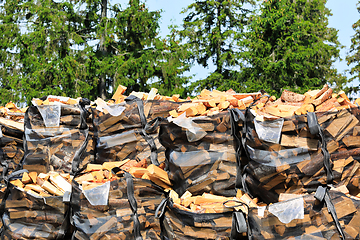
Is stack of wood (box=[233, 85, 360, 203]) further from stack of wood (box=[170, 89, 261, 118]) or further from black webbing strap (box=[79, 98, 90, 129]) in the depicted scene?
black webbing strap (box=[79, 98, 90, 129])

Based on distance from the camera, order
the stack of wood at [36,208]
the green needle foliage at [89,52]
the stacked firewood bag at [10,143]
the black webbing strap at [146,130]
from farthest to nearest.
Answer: the green needle foliage at [89,52] → the stacked firewood bag at [10,143] → the black webbing strap at [146,130] → the stack of wood at [36,208]

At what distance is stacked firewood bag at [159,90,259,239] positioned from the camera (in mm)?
2984

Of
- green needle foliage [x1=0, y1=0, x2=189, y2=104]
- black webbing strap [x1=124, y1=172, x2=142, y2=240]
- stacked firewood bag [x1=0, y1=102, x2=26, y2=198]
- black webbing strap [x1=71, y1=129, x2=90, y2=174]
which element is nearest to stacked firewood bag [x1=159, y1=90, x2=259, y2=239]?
black webbing strap [x1=124, y1=172, x2=142, y2=240]

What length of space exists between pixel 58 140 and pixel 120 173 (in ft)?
3.06

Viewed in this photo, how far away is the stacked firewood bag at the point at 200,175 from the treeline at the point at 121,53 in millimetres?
10420

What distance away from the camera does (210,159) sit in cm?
323

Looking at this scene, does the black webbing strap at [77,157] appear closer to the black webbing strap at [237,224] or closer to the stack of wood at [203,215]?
the stack of wood at [203,215]

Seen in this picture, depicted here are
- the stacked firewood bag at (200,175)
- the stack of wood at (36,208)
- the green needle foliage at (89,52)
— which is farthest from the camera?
the green needle foliage at (89,52)


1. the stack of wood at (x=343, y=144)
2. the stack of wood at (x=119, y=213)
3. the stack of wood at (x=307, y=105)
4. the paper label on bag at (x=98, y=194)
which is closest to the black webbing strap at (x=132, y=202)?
the stack of wood at (x=119, y=213)

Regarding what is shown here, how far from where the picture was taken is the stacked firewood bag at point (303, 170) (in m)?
2.69

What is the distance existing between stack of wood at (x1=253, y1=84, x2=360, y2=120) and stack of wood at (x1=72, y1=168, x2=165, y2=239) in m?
1.34

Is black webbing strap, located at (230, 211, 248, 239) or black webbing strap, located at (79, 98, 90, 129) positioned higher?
black webbing strap, located at (79, 98, 90, 129)

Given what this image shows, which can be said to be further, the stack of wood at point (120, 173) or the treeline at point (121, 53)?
the treeline at point (121, 53)

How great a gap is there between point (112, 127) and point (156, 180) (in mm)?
855
